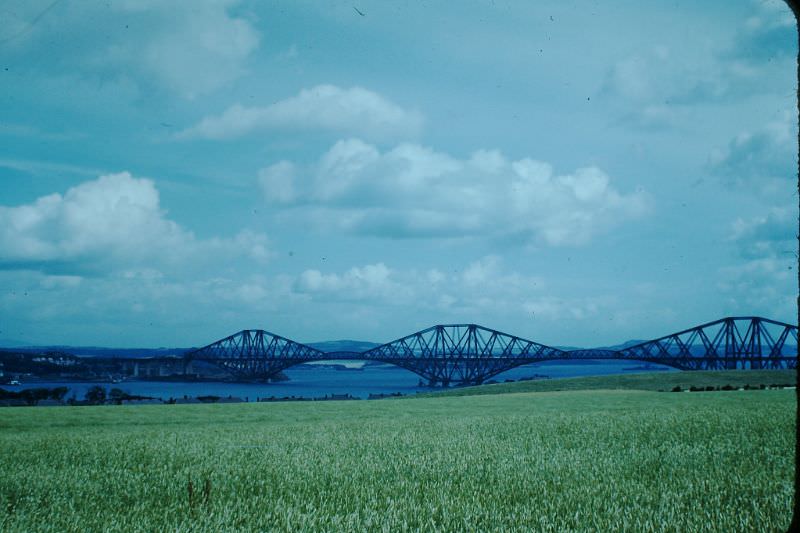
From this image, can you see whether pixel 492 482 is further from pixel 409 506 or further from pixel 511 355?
pixel 511 355

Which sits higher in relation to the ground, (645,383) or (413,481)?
(413,481)

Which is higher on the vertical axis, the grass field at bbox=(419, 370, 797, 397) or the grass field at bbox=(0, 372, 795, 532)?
the grass field at bbox=(0, 372, 795, 532)

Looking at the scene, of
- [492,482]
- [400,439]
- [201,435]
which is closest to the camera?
[492,482]

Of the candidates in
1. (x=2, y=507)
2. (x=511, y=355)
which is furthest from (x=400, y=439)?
(x=511, y=355)

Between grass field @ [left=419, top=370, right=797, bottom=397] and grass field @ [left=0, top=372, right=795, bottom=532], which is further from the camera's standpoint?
grass field @ [left=419, top=370, right=797, bottom=397]

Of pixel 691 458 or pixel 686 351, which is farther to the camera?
pixel 686 351

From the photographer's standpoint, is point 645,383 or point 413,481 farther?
point 645,383

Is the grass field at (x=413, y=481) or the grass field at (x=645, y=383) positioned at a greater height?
the grass field at (x=413, y=481)

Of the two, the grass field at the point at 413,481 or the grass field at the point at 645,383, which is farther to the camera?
the grass field at the point at 645,383
